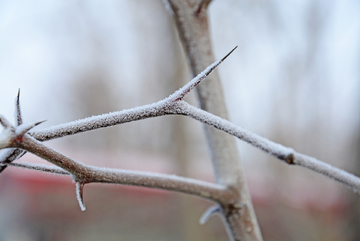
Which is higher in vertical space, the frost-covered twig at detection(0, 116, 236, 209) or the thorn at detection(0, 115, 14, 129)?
the thorn at detection(0, 115, 14, 129)

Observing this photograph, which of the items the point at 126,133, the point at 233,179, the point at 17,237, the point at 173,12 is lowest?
the point at 17,237

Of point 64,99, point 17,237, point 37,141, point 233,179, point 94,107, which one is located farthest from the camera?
point 94,107

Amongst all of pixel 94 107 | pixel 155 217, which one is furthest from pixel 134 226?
pixel 94 107

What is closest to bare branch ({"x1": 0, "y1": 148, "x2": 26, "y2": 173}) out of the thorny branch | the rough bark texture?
the thorny branch

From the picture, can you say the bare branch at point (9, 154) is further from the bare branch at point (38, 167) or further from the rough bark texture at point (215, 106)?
the rough bark texture at point (215, 106)

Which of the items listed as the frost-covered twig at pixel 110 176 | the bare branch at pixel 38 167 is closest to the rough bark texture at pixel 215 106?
the frost-covered twig at pixel 110 176

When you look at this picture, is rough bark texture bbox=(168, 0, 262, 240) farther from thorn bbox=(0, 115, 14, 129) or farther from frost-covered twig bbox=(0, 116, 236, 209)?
thorn bbox=(0, 115, 14, 129)

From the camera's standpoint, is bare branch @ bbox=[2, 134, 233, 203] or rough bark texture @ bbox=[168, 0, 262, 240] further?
rough bark texture @ bbox=[168, 0, 262, 240]

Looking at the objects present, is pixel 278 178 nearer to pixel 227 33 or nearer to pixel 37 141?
pixel 227 33

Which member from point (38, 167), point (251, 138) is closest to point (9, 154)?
point (38, 167)
